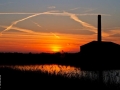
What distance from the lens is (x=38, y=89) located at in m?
15.6

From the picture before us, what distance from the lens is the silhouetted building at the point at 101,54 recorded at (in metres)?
50.3

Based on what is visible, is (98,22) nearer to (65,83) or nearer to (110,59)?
(110,59)

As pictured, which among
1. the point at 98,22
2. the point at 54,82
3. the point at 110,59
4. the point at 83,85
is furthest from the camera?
the point at 110,59

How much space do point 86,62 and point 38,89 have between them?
38.9 metres

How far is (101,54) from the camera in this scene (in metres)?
51.1

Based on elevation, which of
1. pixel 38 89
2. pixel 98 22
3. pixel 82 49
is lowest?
pixel 38 89

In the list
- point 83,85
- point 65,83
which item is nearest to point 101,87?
point 83,85

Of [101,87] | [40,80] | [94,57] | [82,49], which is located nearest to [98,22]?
[94,57]

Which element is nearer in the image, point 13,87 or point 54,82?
point 13,87

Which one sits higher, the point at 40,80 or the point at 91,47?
the point at 91,47

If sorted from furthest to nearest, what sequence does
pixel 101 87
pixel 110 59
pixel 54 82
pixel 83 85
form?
pixel 110 59, pixel 54 82, pixel 83 85, pixel 101 87

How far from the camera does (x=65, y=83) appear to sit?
16.8 metres

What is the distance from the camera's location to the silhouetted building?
5029 centimetres

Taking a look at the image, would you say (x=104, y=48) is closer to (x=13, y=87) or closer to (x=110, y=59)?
(x=110, y=59)
